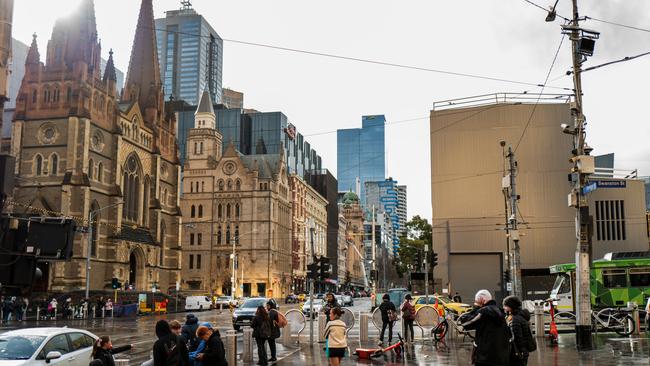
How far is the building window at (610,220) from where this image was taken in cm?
4903

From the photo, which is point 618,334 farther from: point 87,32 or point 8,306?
point 87,32

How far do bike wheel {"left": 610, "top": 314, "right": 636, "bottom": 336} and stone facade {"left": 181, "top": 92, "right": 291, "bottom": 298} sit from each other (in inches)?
3004

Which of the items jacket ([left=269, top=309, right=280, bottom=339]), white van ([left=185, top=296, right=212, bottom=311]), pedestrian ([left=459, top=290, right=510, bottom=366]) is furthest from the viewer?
white van ([left=185, top=296, right=212, bottom=311])

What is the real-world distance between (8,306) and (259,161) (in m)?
66.4

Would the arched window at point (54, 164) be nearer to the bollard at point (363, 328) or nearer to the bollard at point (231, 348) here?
the bollard at point (363, 328)

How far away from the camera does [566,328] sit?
2778 cm

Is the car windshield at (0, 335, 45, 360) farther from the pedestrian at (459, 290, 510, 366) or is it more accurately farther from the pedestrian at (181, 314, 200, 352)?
the pedestrian at (459, 290, 510, 366)

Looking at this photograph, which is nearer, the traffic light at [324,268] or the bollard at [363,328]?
the bollard at [363,328]

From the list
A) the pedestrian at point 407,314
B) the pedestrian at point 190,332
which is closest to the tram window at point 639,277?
the pedestrian at point 407,314

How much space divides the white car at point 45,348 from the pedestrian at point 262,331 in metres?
4.50

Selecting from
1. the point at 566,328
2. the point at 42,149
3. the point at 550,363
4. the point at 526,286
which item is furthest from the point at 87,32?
the point at 550,363

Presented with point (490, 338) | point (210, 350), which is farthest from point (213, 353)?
point (490, 338)

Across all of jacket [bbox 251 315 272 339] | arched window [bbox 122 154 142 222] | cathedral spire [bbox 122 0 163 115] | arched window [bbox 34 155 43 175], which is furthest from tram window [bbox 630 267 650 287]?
cathedral spire [bbox 122 0 163 115]

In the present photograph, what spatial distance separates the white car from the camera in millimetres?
10953
